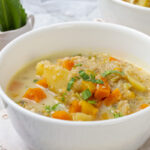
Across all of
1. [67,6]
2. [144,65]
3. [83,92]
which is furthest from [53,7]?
[83,92]

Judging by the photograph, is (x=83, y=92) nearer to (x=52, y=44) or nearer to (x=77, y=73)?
(x=77, y=73)

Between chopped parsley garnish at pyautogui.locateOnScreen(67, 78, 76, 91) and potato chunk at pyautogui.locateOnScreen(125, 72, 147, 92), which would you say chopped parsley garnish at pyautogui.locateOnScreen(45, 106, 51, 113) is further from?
potato chunk at pyautogui.locateOnScreen(125, 72, 147, 92)

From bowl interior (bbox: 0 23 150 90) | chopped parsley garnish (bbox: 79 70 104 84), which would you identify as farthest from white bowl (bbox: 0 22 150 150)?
chopped parsley garnish (bbox: 79 70 104 84)

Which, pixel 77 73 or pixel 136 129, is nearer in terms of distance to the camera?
pixel 136 129

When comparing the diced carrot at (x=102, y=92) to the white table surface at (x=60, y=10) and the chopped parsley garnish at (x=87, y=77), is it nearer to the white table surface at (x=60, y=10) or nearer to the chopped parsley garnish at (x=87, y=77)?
the chopped parsley garnish at (x=87, y=77)

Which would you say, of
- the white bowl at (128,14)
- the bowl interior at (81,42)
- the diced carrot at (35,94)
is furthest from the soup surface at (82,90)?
the white bowl at (128,14)

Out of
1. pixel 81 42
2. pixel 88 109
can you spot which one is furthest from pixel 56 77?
pixel 81 42

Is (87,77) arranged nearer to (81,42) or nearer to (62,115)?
(62,115)
